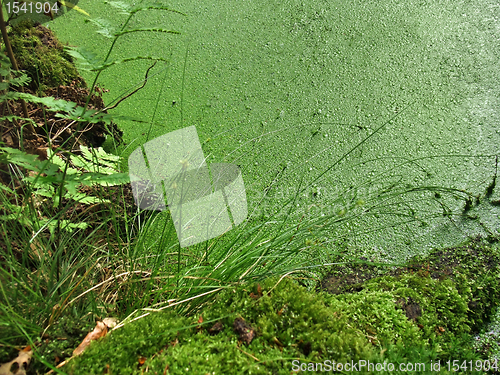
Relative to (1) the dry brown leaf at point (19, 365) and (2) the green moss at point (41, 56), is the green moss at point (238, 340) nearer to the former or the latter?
(1) the dry brown leaf at point (19, 365)

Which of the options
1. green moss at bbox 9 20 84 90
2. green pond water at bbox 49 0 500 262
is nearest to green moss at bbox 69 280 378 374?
green pond water at bbox 49 0 500 262

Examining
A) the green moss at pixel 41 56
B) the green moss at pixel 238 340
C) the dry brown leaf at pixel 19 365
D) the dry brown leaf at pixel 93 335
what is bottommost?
the dry brown leaf at pixel 93 335

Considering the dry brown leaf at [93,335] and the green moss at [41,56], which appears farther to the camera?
the green moss at [41,56]

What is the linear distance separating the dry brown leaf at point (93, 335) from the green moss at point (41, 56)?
1254 mm

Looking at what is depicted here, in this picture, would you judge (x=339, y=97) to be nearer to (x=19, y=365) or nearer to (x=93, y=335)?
(x=93, y=335)

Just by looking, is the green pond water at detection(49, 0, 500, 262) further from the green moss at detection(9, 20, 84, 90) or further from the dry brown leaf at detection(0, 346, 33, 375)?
the dry brown leaf at detection(0, 346, 33, 375)

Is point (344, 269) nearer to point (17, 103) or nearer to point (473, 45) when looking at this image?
point (473, 45)

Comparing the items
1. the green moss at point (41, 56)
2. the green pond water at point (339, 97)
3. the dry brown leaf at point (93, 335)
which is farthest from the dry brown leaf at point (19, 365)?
the green moss at point (41, 56)

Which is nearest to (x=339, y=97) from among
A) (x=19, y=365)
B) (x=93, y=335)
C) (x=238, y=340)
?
(x=238, y=340)

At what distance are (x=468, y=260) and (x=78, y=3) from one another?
2.76m

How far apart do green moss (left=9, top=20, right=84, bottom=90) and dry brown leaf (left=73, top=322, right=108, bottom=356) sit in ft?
4.12

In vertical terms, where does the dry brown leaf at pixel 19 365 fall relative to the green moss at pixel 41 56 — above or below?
below

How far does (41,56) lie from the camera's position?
162 cm

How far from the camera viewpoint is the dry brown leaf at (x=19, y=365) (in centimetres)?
61
